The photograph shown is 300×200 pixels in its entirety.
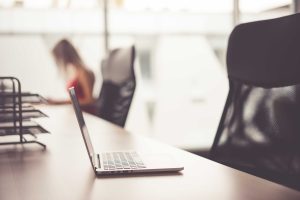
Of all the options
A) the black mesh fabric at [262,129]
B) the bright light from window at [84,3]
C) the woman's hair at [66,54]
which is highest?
the bright light from window at [84,3]

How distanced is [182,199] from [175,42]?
431 cm

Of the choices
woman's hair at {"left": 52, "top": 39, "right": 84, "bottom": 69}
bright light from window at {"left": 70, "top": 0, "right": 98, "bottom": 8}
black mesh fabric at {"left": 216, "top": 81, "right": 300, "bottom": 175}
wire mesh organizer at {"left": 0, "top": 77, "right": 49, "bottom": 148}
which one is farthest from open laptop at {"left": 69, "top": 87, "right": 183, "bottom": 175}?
bright light from window at {"left": 70, "top": 0, "right": 98, "bottom": 8}

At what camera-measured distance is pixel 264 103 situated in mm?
1467

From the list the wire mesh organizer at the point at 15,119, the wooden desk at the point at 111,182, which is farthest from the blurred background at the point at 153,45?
the wooden desk at the point at 111,182

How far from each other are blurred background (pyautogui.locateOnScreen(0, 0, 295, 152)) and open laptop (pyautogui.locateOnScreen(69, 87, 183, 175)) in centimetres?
354

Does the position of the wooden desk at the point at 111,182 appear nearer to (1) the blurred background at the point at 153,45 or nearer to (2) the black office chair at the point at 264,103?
(2) the black office chair at the point at 264,103

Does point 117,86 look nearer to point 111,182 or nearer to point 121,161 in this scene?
point 121,161

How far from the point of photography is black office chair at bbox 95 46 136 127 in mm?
2338

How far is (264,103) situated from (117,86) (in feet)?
3.97

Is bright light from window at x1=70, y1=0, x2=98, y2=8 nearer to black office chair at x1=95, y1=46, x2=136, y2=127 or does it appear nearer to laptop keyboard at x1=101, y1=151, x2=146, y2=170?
black office chair at x1=95, y1=46, x2=136, y2=127

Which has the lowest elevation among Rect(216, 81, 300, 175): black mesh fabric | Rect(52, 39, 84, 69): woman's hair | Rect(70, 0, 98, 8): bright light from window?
Rect(52, 39, 84, 69): woman's hair

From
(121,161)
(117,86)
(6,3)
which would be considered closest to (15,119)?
(121,161)

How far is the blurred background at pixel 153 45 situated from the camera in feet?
15.1

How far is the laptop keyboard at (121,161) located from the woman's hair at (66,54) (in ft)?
11.1
